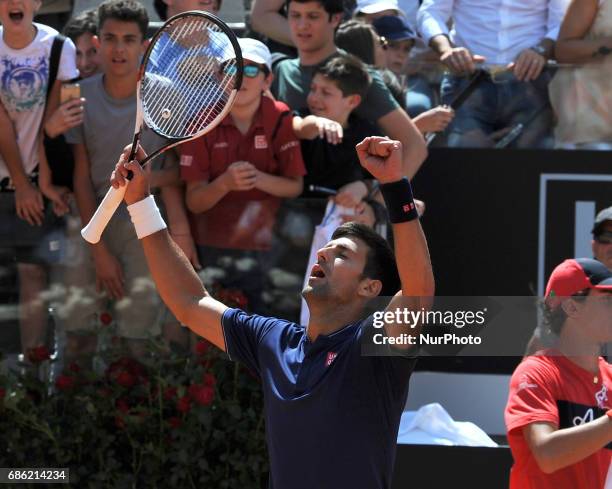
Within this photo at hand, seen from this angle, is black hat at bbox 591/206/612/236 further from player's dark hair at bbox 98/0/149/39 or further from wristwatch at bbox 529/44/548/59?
player's dark hair at bbox 98/0/149/39

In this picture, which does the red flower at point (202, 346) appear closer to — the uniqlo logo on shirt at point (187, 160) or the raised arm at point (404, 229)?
the uniqlo logo on shirt at point (187, 160)

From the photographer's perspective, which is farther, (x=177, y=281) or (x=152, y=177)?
(x=152, y=177)

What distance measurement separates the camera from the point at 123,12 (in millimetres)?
5750

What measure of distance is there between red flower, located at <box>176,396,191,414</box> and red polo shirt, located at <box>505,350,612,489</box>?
187 centimetres

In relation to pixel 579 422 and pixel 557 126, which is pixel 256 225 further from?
pixel 579 422

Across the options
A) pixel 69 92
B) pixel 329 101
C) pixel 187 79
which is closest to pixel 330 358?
pixel 187 79

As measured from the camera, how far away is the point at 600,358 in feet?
13.7

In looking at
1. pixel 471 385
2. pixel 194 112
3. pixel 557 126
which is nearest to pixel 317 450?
pixel 194 112

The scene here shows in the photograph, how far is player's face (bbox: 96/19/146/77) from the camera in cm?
572

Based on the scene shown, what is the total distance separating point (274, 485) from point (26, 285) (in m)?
2.48

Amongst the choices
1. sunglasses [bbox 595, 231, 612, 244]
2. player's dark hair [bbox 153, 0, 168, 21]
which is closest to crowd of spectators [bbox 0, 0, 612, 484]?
player's dark hair [bbox 153, 0, 168, 21]

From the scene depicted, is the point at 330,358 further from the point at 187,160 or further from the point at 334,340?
the point at 187,160

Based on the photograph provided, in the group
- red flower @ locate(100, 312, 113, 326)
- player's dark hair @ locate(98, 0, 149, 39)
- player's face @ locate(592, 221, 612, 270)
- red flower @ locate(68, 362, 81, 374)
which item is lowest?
red flower @ locate(68, 362, 81, 374)

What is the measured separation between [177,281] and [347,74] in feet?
6.75
